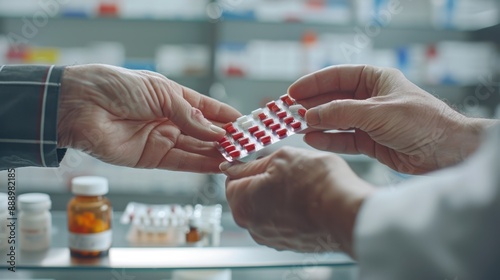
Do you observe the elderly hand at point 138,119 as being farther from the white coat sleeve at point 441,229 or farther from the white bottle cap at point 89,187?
the white coat sleeve at point 441,229

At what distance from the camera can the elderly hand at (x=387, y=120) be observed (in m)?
0.80

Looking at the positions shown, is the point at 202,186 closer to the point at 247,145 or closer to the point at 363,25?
the point at 363,25

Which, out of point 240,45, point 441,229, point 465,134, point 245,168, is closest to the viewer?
point 441,229

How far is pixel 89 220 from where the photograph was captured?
2.74ft

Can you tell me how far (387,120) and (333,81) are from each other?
0.54 feet

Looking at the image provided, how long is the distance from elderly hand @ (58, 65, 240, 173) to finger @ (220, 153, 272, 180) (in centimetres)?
11

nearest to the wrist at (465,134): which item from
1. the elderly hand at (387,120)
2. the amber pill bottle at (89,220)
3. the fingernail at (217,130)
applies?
the elderly hand at (387,120)

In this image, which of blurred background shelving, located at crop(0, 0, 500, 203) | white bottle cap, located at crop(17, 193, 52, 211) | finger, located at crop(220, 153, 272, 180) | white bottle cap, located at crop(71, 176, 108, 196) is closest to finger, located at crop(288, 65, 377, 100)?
finger, located at crop(220, 153, 272, 180)

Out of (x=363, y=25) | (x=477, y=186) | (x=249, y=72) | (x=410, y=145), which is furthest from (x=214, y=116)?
(x=363, y=25)

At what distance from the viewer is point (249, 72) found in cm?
211

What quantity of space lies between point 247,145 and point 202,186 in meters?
1.42

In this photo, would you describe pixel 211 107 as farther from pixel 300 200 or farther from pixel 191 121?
pixel 300 200

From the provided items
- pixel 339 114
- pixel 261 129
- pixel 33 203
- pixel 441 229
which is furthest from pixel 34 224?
pixel 441 229

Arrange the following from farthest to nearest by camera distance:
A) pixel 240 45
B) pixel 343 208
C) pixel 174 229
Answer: pixel 240 45 < pixel 174 229 < pixel 343 208
